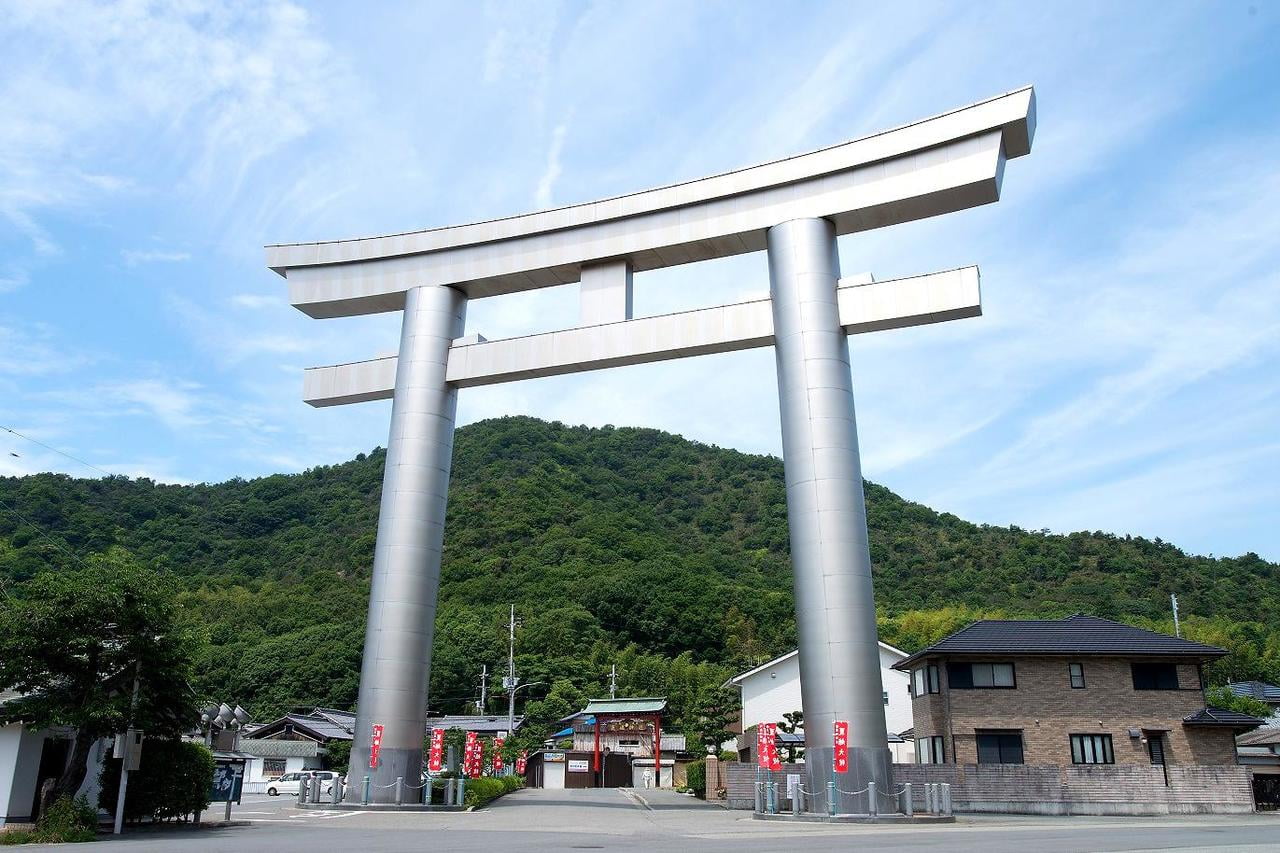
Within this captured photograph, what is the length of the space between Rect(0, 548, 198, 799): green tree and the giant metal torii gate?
178 inches

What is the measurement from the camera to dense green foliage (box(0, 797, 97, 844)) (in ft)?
44.5

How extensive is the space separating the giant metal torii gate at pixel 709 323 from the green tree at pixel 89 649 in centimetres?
453

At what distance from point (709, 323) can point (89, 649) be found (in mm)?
12013

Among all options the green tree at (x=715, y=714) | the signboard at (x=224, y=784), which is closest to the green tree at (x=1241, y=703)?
the green tree at (x=715, y=714)

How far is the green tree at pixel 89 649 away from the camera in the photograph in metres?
14.6

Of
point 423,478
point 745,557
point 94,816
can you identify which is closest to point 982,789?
point 423,478

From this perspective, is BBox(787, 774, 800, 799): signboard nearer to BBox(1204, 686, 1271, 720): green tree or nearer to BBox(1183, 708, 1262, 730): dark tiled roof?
BBox(1183, 708, 1262, 730): dark tiled roof

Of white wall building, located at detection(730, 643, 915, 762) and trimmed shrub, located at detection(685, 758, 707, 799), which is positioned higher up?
white wall building, located at detection(730, 643, 915, 762)

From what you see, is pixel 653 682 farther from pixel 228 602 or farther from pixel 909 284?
pixel 909 284

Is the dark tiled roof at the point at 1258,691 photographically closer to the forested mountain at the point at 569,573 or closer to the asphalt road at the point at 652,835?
the forested mountain at the point at 569,573

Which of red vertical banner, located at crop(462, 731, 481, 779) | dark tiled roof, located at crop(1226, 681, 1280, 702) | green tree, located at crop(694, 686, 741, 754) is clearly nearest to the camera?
red vertical banner, located at crop(462, 731, 481, 779)

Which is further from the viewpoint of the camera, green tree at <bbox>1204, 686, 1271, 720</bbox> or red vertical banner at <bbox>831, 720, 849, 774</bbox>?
green tree at <bbox>1204, 686, 1271, 720</bbox>

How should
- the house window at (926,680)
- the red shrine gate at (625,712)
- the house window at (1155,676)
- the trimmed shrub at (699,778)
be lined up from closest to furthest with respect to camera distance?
1. the house window at (1155,676)
2. the house window at (926,680)
3. the trimmed shrub at (699,778)
4. the red shrine gate at (625,712)

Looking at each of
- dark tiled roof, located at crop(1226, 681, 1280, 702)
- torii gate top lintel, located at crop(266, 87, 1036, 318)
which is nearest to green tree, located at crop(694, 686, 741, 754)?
dark tiled roof, located at crop(1226, 681, 1280, 702)
